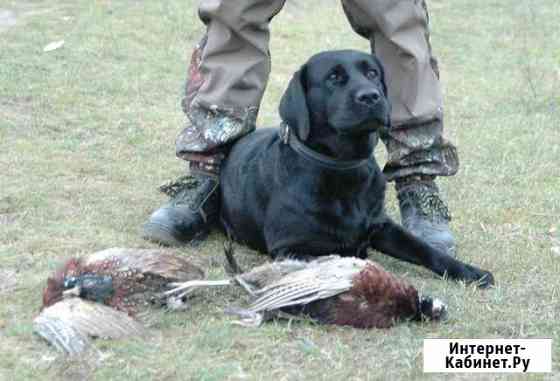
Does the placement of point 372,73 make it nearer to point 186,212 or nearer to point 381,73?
point 381,73

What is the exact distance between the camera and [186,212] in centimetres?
409

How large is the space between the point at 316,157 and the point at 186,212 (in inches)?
26.7

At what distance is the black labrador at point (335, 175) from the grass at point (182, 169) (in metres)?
0.13

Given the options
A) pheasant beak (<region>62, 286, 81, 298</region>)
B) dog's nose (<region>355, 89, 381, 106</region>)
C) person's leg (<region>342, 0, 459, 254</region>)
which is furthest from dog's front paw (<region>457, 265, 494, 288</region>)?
pheasant beak (<region>62, 286, 81, 298</region>)

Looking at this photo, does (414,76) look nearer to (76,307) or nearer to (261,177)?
(261,177)

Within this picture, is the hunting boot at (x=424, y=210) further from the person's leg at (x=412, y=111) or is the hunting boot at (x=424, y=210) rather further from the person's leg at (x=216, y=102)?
the person's leg at (x=216, y=102)

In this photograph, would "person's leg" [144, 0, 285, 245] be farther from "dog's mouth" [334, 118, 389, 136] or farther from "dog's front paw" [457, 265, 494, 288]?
Answer: "dog's front paw" [457, 265, 494, 288]

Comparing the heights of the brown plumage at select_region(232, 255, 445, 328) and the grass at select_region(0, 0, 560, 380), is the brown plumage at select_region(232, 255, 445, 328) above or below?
above

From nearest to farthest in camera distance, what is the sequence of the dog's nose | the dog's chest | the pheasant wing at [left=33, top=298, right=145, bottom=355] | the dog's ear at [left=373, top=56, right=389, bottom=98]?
1. the pheasant wing at [left=33, top=298, right=145, bottom=355]
2. the dog's nose
3. the dog's chest
4. the dog's ear at [left=373, top=56, right=389, bottom=98]

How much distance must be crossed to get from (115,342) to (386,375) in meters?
0.73

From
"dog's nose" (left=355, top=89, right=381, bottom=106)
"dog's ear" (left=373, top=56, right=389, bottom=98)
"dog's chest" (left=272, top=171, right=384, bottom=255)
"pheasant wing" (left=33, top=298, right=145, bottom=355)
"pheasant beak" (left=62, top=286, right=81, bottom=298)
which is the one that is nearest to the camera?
"pheasant wing" (left=33, top=298, right=145, bottom=355)

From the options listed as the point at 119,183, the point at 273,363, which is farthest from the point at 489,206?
the point at 273,363

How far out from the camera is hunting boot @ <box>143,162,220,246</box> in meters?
4.01

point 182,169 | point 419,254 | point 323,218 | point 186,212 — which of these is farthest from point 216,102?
point 419,254
